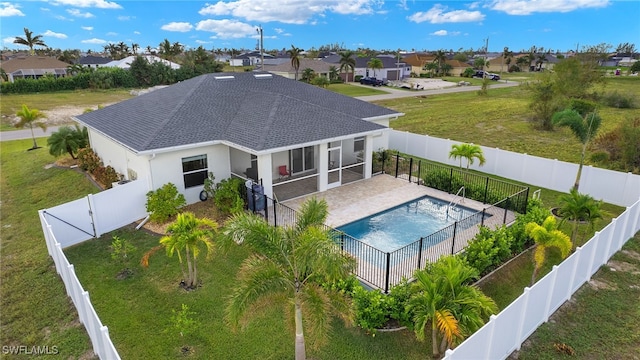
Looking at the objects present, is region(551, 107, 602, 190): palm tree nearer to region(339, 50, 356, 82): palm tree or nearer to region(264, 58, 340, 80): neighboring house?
region(264, 58, 340, 80): neighboring house

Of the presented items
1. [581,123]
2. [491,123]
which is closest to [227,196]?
[581,123]

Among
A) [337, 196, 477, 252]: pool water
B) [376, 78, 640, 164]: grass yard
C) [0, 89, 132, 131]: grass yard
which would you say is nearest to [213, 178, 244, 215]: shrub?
[337, 196, 477, 252]: pool water

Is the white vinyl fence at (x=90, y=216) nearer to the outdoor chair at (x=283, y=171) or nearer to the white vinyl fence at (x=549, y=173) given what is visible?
the outdoor chair at (x=283, y=171)

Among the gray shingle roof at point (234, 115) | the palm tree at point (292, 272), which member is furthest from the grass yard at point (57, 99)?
the palm tree at point (292, 272)

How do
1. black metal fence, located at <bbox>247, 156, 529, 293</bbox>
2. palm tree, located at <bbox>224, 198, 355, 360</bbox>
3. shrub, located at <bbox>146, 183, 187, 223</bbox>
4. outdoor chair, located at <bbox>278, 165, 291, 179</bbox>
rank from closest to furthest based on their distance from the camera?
palm tree, located at <bbox>224, 198, 355, 360</bbox>
black metal fence, located at <bbox>247, 156, 529, 293</bbox>
shrub, located at <bbox>146, 183, 187, 223</bbox>
outdoor chair, located at <bbox>278, 165, 291, 179</bbox>

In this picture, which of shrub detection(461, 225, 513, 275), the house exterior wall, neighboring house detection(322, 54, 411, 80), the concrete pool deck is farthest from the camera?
neighboring house detection(322, 54, 411, 80)

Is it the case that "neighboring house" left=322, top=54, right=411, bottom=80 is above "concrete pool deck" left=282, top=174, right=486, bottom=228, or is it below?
above

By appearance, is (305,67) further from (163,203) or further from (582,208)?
(582,208)
